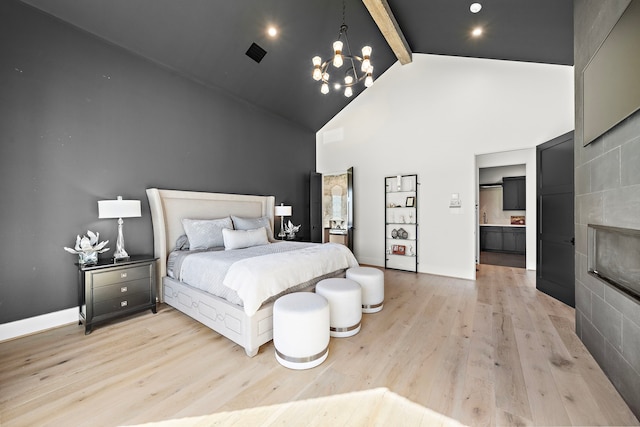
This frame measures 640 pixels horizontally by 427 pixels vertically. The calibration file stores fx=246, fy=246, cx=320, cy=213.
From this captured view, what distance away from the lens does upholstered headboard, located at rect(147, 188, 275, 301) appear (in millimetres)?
3209

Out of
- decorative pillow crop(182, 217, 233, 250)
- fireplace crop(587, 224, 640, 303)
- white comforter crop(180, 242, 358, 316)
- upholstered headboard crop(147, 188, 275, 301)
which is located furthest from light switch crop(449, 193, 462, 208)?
decorative pillow crop(182, 217, 233, 250)

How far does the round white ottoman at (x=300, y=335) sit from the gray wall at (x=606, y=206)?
1.90 m

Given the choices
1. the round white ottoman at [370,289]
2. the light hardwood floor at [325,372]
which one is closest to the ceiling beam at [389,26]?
the round white ottoman at [370,289]

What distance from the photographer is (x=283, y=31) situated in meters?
3.61

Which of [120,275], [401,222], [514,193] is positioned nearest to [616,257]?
[401,222]

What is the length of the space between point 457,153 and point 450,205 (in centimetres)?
95

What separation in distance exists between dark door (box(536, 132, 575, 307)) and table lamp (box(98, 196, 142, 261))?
209 inches

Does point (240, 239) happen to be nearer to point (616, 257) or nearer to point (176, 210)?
point (176, 210)

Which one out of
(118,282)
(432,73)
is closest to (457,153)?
(432,73)

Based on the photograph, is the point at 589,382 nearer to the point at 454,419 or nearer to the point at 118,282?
the point at 454,419

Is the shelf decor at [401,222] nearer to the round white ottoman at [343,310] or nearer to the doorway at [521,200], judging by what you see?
the doorway at [521,200]

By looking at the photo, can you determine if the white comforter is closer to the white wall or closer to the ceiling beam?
the white wall

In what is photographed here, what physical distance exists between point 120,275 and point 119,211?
2.26ft

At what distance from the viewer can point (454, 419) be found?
4.64ft
